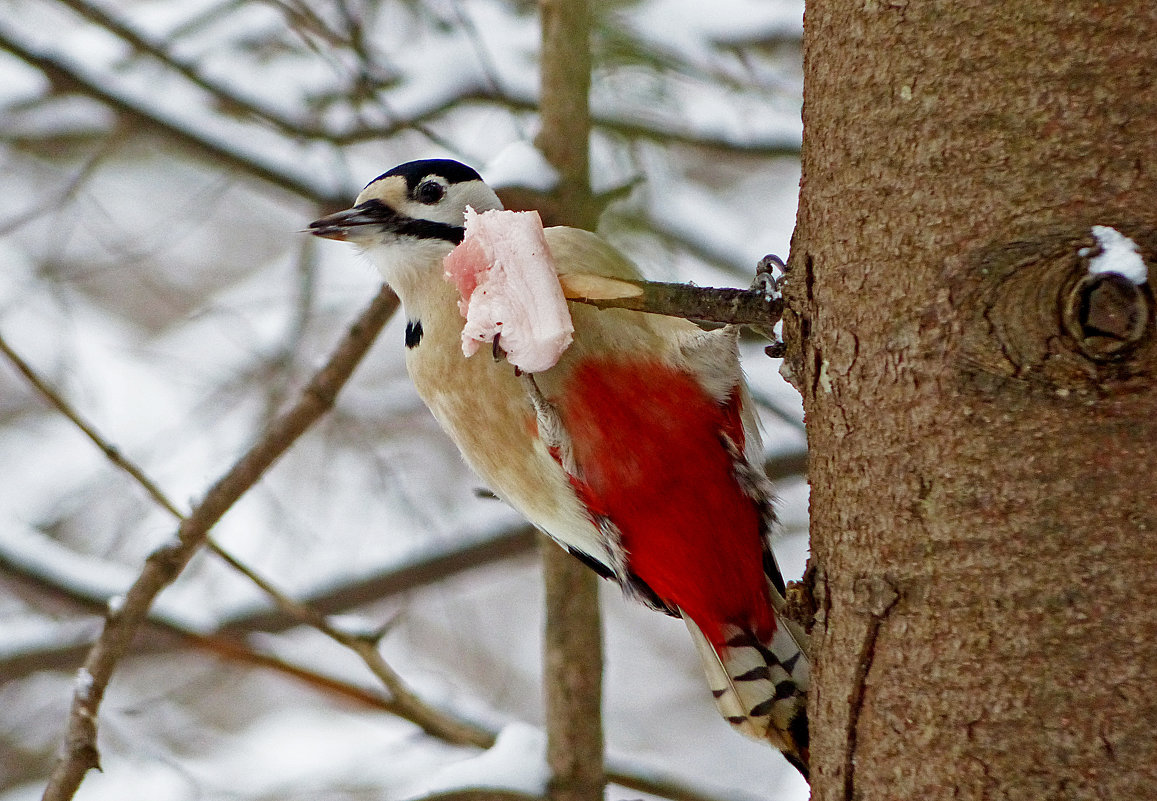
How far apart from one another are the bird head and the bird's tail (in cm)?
102

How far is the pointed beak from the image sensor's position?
8.87 feet

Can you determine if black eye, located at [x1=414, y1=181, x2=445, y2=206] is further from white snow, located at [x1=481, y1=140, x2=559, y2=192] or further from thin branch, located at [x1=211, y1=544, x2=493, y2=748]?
thin branch, located at [x1=211, y1=544, x2=493, y2=748]

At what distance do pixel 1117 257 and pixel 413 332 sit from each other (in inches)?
72.3

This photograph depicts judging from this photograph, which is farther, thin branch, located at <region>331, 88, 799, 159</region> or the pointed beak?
thin branch, located at <region>331, 88, 799, 159</region>

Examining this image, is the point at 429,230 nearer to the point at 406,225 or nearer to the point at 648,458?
the point at 406,225

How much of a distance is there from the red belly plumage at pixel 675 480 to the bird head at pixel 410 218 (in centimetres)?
56

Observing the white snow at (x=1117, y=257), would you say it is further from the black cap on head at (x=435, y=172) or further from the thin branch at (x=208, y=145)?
the thin branch at (x=208, y=145)

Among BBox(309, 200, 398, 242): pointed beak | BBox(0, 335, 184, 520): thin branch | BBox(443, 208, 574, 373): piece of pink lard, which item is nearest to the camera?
BBox(443, 208, 574, 373): piece of pink lard

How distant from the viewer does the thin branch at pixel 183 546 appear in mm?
2076

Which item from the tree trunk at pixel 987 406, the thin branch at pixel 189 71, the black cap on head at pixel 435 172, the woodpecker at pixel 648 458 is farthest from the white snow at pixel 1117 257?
the thin branch at pixel 189 71

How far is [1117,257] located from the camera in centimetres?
115

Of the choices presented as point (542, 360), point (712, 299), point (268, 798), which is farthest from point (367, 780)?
point (712, 299)

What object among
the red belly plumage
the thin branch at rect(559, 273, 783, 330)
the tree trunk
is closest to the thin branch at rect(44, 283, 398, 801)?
the red belly plumage

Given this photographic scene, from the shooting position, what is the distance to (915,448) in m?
1.31
